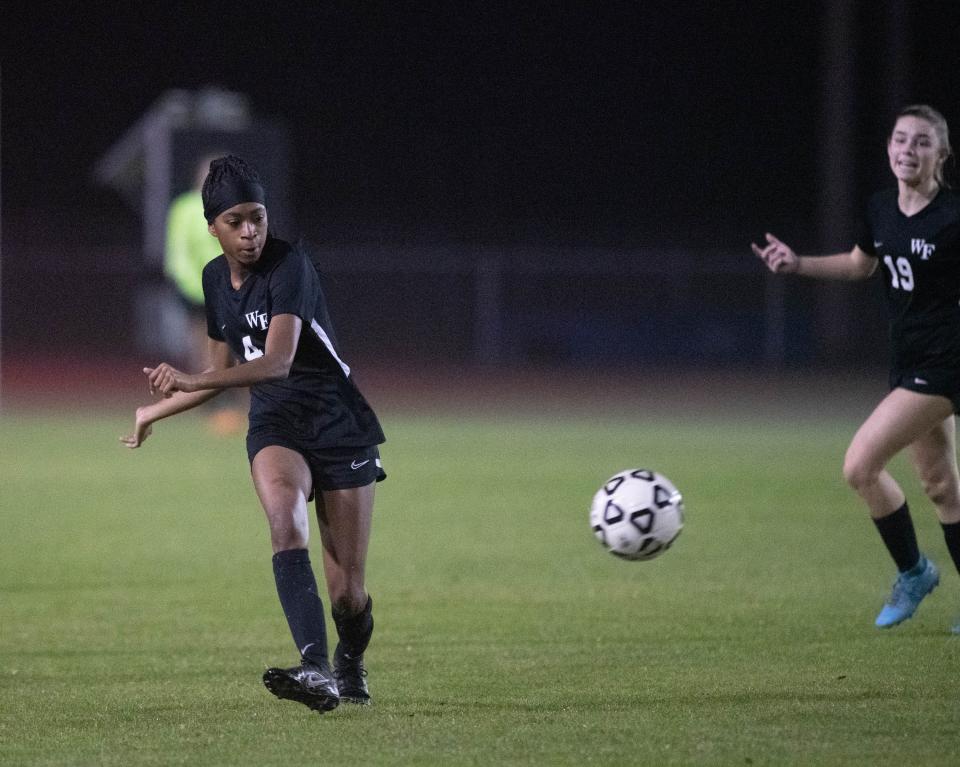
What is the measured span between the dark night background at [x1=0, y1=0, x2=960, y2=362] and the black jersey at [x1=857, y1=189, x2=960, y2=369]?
88.8ft

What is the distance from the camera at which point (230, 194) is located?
18.8ft

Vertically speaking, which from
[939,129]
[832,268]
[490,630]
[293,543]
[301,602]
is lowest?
[490,630]

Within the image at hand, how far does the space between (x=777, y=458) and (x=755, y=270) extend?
17.8 m

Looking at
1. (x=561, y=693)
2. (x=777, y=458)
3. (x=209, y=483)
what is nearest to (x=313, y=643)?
(x=561, y=693)

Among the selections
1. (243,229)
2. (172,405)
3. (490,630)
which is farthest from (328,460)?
(490,630)

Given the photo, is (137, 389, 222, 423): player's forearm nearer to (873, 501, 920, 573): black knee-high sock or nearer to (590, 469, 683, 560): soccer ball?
(590, 469, 683, 560): soccer ball

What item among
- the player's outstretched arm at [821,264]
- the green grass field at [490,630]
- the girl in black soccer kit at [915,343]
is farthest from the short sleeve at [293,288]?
the girl in black soccer kit at [915,343]

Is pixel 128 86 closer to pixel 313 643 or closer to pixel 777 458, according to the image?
pixel 777 458

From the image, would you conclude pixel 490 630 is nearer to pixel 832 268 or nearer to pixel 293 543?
pixel 293 543

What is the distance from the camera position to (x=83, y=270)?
33.5 meters

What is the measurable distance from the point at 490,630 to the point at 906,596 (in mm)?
1882

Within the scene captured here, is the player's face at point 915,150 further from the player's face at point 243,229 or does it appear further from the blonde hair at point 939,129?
the player's face at point 243,229

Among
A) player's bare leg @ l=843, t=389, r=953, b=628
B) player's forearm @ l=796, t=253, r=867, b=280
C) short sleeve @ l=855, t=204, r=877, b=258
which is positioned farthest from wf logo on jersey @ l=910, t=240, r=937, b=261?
player's bare leg @ l=843, t=389, r=953, b=628

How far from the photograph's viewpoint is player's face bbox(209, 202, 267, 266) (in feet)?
18.9
